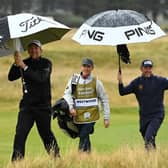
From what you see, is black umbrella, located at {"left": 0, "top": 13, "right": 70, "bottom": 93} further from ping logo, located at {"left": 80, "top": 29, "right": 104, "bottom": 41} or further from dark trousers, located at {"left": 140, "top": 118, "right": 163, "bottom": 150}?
dark trousers, located at {"left": 140, "top": 118, "right": 163, "bottom": 150}

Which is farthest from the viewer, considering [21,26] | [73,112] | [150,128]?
[150,128]

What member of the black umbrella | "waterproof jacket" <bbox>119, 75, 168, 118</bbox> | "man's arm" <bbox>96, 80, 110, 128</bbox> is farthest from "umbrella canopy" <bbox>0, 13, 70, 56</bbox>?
→ "waterproof jacket" <bbox>119, 75, 168, 118</bbox>

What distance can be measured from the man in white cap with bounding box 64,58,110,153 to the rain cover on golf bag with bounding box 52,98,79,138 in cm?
9

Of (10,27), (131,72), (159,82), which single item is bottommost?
(131,72)

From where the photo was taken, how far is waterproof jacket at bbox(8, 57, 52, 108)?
32.3 feet

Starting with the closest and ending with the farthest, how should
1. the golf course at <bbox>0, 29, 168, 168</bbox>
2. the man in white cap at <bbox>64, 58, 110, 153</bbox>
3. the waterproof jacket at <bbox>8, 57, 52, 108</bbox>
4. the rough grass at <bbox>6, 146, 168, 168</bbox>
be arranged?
1. the rough grass at <bbox>6, 146, 168, 168</bbox>
2. the golf course at <bbox>0, 29, 168, 168</bbox>
3. the waterproof jacket at <bbox>8, 57, 52, 108</bbox>
4. the man in white cap at <bbox>64, 58, 110, 153</bbox>

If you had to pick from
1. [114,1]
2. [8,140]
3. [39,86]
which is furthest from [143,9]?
[39,86]

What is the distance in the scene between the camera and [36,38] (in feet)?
37.0

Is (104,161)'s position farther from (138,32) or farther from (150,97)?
(138,32)

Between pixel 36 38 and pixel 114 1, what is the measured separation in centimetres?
6348

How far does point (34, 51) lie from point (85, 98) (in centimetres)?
102

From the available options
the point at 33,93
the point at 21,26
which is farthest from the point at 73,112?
the point at 21,26

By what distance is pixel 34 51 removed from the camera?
995 centimetres

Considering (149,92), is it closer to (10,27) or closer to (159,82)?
(159,82)
